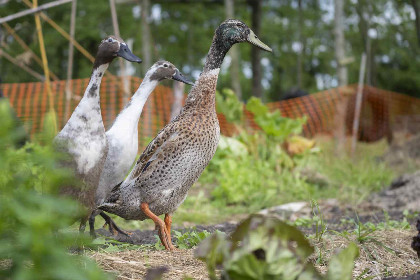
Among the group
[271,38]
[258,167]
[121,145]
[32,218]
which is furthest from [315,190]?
[271,38]

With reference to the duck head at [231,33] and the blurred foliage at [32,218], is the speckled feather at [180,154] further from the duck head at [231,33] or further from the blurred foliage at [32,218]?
the blurred foliage at [32,218]

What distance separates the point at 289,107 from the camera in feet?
42.3

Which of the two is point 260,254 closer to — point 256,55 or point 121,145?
point 121,145

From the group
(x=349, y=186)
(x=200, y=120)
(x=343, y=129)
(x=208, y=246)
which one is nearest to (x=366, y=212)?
(x=349, y=186)

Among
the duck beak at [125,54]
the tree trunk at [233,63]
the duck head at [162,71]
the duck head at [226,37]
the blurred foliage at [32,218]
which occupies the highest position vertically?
the tree trunk at [233,63]

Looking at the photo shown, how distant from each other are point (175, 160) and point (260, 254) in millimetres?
1691

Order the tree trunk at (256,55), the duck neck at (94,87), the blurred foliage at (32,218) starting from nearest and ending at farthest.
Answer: the blurred foliage at (32,218)
the duck neck at (94,87)
the tree trunk at (256,55)

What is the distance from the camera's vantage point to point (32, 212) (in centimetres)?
145

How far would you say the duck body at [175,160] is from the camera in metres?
3.60

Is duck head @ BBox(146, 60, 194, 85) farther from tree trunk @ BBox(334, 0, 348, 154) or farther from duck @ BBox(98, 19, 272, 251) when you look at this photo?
tree trunk @ BBox(334, 0, 348, 154)

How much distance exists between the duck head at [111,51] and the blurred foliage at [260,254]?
1.96 meters

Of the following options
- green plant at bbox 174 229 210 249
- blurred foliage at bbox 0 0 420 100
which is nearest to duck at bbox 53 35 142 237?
green plant at bbox 174 229 210 249

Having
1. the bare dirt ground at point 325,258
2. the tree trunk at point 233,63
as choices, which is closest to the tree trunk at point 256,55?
the tree trunk at point 233,63

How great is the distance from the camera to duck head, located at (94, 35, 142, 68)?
3.61 m
